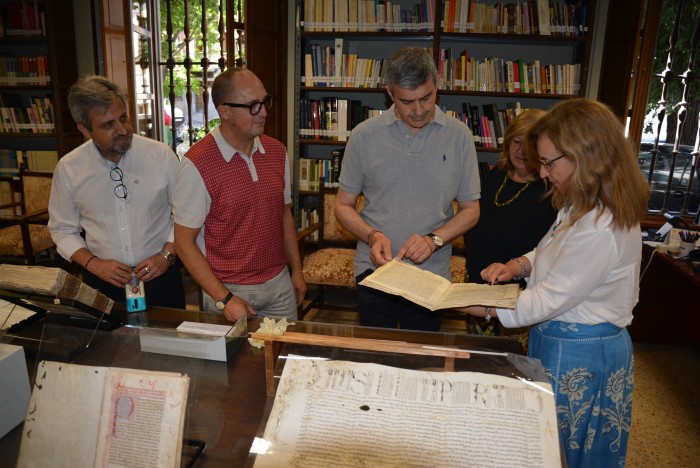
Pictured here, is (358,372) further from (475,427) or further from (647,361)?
(647,361)

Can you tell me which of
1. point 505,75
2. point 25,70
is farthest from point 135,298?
point 25,70

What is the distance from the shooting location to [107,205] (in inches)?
84.4

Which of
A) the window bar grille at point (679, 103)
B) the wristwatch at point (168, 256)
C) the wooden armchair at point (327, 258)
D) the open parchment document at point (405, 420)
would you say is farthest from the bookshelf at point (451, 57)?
the open parchment document at point (405, 420)

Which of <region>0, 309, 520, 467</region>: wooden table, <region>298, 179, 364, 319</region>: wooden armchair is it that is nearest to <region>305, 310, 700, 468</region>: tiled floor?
<region>0, 309, 520, 467</region>: wooden table

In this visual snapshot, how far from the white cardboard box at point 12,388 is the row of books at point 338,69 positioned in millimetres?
3300

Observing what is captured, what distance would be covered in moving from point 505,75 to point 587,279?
297 centimetres

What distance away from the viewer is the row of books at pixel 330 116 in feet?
13.7

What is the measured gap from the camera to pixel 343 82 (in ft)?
13.5

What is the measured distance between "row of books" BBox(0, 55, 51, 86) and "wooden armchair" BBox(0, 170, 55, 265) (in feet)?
3.28

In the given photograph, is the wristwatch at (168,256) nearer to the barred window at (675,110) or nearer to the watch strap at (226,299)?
the watch strap at (226,299)

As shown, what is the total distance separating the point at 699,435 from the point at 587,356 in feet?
5.79

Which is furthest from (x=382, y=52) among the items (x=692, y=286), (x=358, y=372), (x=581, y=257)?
(x=358, y=372)

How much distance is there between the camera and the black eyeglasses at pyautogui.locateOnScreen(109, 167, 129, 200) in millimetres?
2143

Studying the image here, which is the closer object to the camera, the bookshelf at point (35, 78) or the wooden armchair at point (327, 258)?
the wooden armchair at point (327, 258)
